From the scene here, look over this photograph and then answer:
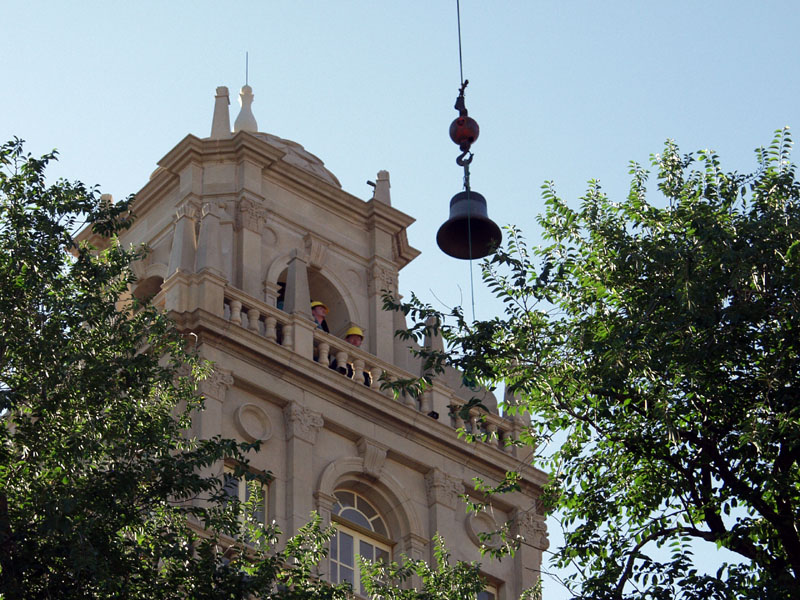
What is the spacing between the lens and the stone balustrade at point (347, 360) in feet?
149

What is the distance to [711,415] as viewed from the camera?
94.9 feet

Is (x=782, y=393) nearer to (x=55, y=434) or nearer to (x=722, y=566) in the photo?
(x=722, y=566)

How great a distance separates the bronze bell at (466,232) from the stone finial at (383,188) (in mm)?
12103

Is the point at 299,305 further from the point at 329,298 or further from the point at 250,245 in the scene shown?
the point at 329,298

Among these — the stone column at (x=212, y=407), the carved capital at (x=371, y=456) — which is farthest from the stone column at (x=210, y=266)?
the carved capital at (x=371, y=456)

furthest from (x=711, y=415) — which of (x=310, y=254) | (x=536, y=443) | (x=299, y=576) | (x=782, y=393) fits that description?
(x=310, y=254)

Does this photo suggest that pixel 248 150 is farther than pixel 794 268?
Yes

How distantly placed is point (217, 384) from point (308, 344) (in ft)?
9.78

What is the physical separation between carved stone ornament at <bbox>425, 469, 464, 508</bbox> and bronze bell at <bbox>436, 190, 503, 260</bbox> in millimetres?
7252

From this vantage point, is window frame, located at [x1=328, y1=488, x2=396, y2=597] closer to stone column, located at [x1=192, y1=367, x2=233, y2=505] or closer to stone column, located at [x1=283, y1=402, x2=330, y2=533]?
stone column, located at [x1=283, y1=402, x2=330, y2=533]

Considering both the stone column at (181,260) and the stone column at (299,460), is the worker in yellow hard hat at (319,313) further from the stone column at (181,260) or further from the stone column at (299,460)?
the stone column at (299,460)

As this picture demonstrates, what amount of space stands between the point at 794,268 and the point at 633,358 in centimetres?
247

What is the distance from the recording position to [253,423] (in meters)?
44.2

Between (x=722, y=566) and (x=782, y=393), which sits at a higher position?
(x=782, y=393)
